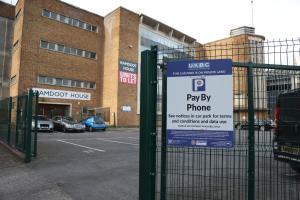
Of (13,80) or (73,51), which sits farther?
(73,51)

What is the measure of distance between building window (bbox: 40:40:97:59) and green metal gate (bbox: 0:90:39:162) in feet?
74.9

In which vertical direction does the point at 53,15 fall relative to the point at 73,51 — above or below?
above

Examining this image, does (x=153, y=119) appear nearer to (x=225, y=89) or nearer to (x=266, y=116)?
(x=225, y=89)

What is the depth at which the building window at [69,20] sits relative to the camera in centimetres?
3619

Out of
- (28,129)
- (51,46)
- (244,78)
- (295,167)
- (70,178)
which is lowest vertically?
(70,178)

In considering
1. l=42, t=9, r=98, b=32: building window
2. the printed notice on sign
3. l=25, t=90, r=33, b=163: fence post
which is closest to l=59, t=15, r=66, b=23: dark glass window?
l=42, t=9, r=98, b=32: building window

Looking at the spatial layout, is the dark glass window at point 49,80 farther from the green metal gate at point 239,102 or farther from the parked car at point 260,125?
Answer: the parked car at point 260,125

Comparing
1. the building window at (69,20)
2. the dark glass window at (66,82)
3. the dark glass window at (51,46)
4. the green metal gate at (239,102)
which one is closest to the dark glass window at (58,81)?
the dark glass window at (66,82)

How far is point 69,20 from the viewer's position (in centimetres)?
3828

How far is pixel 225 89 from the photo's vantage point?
155 inches

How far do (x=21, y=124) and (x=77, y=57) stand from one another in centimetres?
2891

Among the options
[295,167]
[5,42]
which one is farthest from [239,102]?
[5,42]

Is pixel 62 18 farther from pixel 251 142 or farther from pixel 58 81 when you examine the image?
pixel 251 142

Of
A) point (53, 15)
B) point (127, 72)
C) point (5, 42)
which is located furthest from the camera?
point (127, 72)
